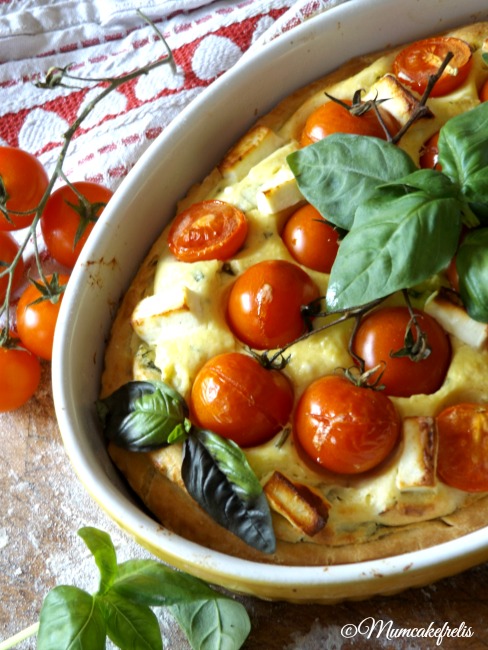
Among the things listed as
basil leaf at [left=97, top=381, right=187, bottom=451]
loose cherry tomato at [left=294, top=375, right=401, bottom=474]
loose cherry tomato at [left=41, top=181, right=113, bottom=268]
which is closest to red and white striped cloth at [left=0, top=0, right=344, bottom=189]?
loose cherry tomato at [left=41, top=181, right=113, bottom=268]

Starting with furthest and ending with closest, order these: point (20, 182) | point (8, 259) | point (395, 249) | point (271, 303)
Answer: point (8, 259)
point (20, 182)
point (271, 303)
point (395, 249)

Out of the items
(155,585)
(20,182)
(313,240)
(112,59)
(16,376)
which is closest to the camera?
(155,585)

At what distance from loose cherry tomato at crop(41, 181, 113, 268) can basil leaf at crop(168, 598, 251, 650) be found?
3.29ft

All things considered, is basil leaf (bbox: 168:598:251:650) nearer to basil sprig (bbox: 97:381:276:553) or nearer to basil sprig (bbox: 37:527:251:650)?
basil sprig (bbox: 37:527:251:650)

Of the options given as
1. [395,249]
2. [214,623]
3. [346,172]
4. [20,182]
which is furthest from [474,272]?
[20,182]

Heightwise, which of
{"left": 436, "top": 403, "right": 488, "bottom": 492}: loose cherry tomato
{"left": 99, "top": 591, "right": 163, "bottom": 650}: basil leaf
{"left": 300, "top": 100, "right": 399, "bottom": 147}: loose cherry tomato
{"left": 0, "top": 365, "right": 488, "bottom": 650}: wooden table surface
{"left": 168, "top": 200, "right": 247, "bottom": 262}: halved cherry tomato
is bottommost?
{"left": 0, "top": 365, "right": 488, "bottom": 650}: wooden table surface

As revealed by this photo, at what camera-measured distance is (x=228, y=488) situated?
1.60 m

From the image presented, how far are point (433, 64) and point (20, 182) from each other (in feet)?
3.69

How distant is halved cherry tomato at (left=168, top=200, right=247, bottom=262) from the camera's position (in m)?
1.87

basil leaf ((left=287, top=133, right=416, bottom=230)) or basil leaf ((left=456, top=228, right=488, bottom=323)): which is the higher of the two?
basil leaf ((left=287, top=133, right=416, bottom=230))

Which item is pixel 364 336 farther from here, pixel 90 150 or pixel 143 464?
pixel 90 150

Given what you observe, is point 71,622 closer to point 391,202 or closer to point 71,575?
point 71,575

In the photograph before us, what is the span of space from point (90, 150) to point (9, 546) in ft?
3.82

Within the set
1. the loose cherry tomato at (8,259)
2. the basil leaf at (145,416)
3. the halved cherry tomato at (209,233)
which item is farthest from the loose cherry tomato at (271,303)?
the loose cherry tomato at (8,259)
